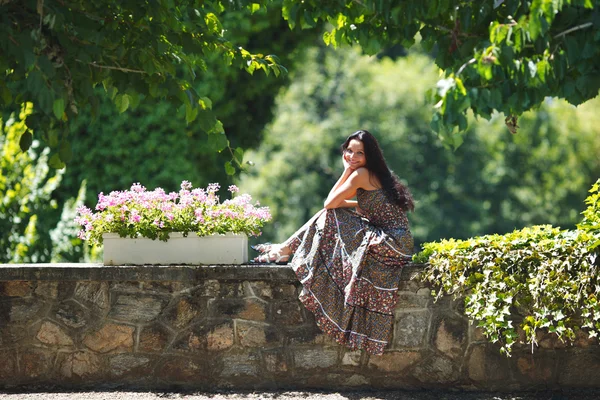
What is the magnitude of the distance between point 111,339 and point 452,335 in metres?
2.22

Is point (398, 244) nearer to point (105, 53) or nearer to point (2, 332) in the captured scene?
point (105, 53)

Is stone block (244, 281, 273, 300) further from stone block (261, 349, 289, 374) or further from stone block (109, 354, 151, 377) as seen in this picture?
stone block (109, 354, 151, 377)

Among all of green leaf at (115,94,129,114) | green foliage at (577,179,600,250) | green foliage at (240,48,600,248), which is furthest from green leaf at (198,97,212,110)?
green foliage at (240,48,600,248)

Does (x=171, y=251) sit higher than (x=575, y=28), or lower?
lower

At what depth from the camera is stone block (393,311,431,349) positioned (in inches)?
210

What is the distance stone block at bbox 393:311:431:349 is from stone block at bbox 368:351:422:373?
0.06 metres

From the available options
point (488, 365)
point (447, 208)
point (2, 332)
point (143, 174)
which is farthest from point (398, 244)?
point (447, 208)

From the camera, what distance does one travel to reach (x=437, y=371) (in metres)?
5.34

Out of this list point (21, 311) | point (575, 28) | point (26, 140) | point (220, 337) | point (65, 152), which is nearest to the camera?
point (575, 28)

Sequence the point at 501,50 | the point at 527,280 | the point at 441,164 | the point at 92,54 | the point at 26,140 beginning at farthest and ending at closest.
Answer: the point at 441,164 → the point at 527,280 → the point at 92,54 → the point at 26,140 → the point at 501,50

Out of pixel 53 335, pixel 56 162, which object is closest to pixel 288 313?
pixel 53 335

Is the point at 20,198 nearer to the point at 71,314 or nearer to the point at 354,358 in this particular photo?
the point at 71,314

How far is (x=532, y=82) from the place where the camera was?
3.20 metres

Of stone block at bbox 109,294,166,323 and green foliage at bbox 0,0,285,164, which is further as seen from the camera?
stone block at bbox 109,294,166,323
